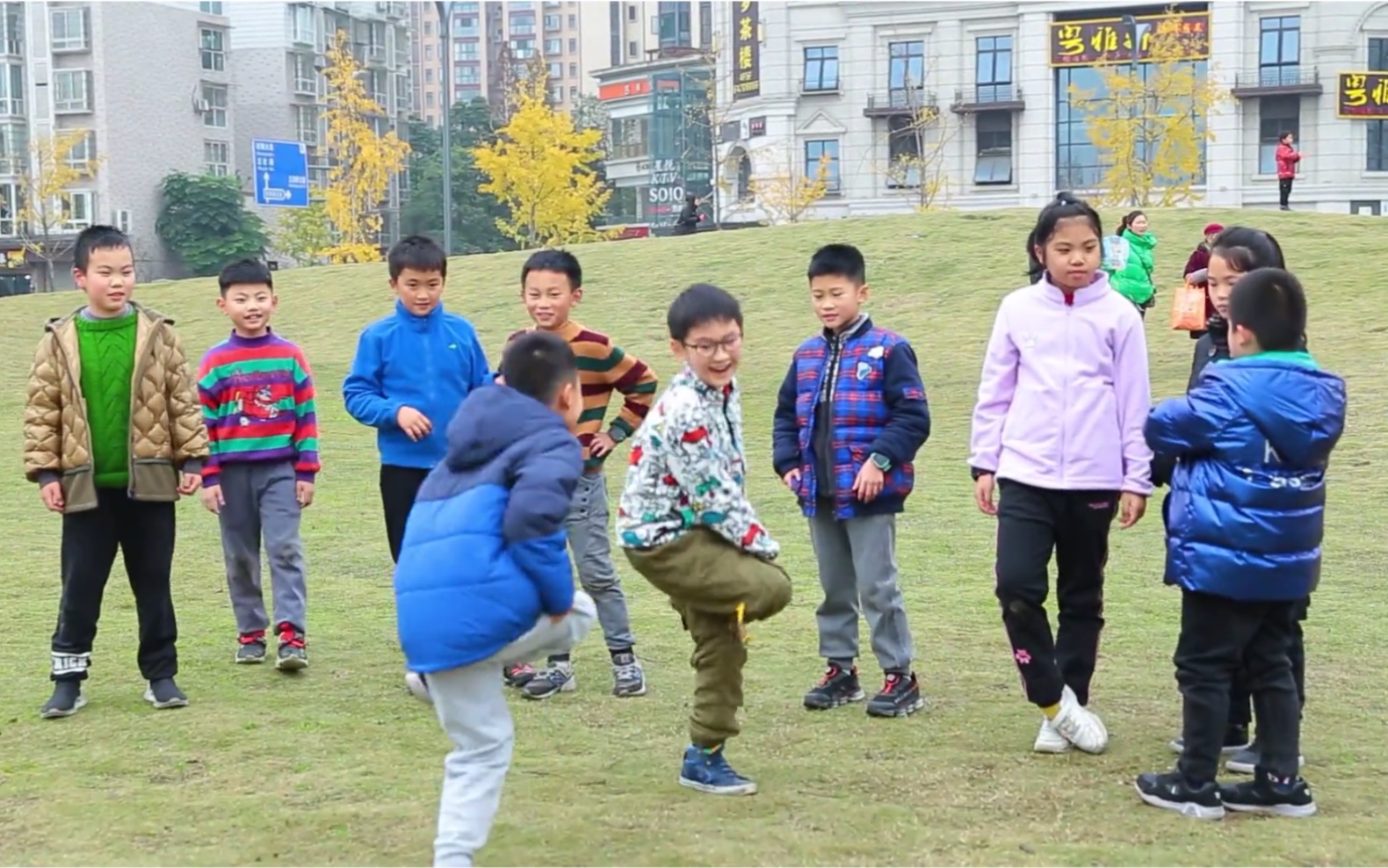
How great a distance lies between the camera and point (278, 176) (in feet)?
140

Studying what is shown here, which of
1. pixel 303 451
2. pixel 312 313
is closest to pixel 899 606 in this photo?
pixel 303 451

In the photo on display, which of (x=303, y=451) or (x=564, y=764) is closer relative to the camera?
(x=564, y=764)

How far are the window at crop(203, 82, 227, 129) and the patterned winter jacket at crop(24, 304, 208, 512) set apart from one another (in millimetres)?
76773

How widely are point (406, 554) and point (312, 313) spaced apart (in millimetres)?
25467

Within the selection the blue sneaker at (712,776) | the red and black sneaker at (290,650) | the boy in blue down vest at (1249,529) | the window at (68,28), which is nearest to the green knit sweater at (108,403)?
the red and black sneaker at (290,650)

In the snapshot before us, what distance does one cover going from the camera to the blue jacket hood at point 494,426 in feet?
13.1

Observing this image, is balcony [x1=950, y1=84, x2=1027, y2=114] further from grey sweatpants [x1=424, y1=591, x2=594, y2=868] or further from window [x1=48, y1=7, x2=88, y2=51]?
grey sweatpants [x1=424, y1=591, x2=594, y2=868]

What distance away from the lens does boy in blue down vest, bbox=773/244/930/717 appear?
5.65m

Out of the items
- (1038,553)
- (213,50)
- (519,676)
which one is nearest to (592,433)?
(519,676)

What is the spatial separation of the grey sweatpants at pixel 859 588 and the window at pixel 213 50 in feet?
258

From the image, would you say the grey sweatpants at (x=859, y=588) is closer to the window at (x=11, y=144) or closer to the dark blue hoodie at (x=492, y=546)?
the dark blue hoodie at (x=492, y=546)

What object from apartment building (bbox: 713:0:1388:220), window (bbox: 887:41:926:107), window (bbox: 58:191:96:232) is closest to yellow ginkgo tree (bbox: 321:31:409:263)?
apartment building (bbox: 713:0:1388:220)

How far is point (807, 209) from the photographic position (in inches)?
2406

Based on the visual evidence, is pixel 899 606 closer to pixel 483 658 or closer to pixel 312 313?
pixel 483 658
